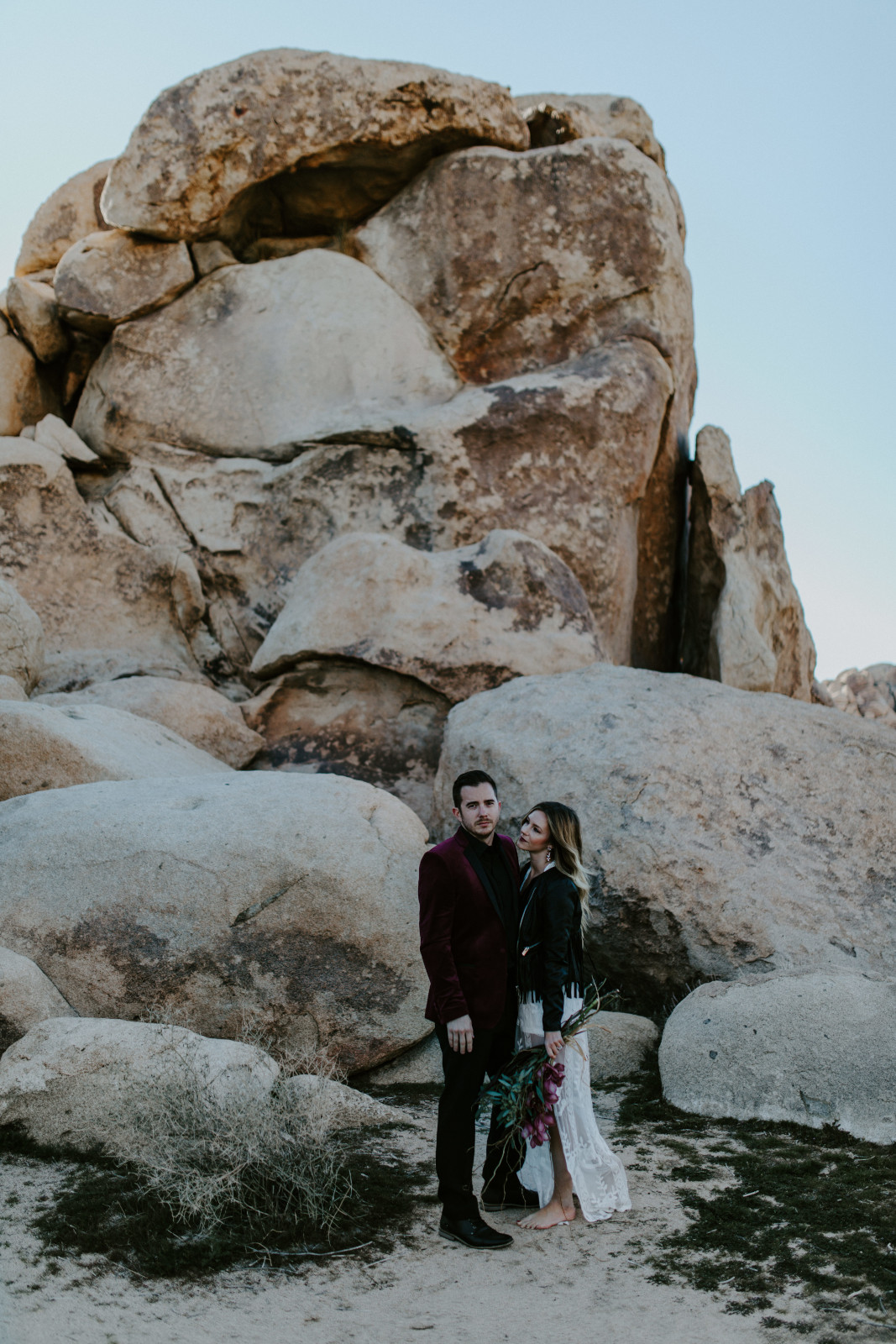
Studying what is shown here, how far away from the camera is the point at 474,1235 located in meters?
3.36

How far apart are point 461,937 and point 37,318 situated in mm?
9479

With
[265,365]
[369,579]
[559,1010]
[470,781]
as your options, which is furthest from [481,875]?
[265,365]

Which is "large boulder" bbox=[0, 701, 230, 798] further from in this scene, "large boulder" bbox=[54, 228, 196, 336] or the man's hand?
"large boulder" bbox=[54, 228, 196, 336]

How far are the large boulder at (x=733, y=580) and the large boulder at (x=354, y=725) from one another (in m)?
3.55

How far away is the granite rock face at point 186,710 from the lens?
772cm

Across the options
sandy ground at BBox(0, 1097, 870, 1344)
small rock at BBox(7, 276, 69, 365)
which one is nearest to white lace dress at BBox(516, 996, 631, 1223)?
sandy ground at BBox(0, 1097, 870, 1344)

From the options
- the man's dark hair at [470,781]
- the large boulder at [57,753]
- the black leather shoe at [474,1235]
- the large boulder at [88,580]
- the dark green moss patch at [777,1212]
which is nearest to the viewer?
the dark green moss patch at [777,1212]

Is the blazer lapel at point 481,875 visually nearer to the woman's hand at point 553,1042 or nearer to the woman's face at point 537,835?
the woman's face at point 537,835

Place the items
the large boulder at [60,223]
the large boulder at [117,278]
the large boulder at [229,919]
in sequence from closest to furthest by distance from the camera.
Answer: the large boulder at [229,919], the large boulder at [117,278], the large boulder at [60,223]

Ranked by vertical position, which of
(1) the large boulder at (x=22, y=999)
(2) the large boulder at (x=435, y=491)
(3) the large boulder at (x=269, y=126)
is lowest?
(1) the large boulder at (x=22, y=999)

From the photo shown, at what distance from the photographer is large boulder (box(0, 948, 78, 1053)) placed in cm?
448

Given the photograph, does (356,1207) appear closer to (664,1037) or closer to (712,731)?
(664,1037)

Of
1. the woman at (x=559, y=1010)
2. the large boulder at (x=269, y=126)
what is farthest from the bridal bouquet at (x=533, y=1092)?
the large boulder at (x=269, y=126)

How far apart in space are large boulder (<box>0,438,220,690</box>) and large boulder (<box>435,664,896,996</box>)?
368cm
